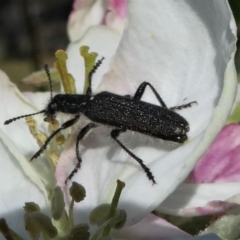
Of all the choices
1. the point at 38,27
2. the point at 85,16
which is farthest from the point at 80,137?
the point at 38,27

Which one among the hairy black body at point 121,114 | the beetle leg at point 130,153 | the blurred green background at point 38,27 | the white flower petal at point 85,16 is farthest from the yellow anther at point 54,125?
the blurred green background at point 38,27

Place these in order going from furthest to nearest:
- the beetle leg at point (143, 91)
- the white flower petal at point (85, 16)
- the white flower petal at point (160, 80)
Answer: the white flower petal at point (85, 16) → the beetle leg at point (143, 91) → the white flower petal at point (160, 80)

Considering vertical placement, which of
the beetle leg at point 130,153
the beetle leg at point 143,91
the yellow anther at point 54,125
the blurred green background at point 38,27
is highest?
the beetle leg at point 143,91

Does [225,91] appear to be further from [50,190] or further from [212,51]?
[50,190]

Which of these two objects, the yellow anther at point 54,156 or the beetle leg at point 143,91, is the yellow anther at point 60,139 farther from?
the beetle leg at point 143,91

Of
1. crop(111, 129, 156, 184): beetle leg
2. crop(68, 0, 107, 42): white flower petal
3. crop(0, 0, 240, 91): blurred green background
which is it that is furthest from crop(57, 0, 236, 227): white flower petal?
crop(0, 0, 240, 91): blurred green background

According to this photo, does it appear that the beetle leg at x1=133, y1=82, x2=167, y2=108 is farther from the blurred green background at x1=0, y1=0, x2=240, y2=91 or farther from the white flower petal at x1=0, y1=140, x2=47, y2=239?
the blurred green background at x1=0, y1=0, x2=240, y2=91

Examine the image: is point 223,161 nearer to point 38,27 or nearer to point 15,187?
point 15,187

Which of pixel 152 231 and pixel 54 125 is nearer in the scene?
pixel 152 231

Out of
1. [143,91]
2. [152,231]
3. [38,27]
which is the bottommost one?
[38,27]
